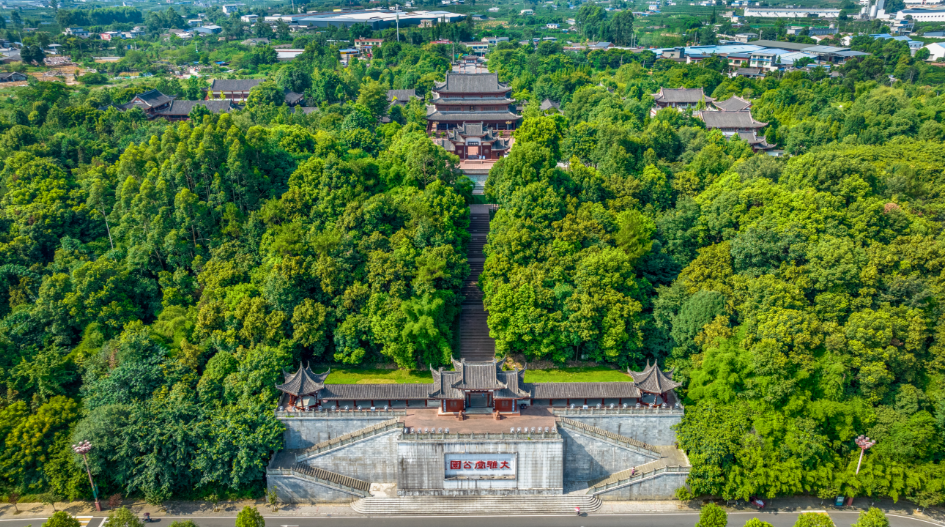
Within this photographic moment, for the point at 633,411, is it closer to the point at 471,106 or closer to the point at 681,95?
the point at 471,106

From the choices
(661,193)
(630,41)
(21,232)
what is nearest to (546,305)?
(661,193)

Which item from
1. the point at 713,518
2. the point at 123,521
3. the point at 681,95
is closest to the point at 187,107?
the point at 123,521

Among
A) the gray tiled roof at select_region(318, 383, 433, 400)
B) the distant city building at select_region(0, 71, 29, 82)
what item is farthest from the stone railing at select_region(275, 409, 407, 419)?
the distant city building at select_region(0, 71, 29, 82)

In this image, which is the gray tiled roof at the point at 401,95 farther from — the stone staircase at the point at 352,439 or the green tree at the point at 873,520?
the green tree at the point at 873,520

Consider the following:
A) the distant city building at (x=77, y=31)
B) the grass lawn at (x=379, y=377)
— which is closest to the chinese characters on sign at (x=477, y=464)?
the grass lawn at (x=379, y=377)

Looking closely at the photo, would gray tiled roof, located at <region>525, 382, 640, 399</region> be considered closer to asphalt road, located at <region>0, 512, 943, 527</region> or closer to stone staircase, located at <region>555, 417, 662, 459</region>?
stone staircase, located at <region>555, 417, 662, 459</region>

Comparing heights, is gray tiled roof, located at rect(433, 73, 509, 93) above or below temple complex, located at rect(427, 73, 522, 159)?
above

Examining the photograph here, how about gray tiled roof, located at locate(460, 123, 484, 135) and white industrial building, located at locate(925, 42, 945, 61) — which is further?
white industrial building, located at locate(925, 42, 945, 61)
